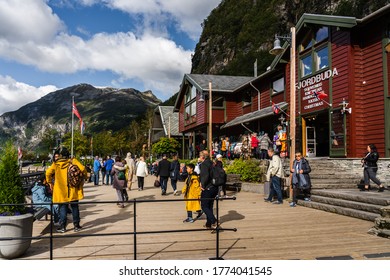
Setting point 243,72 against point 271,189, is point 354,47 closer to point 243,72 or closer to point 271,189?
point 271,189

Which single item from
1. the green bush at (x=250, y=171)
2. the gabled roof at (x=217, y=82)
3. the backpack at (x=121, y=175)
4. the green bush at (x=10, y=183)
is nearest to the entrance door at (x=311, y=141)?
the green bush at (x=250, y=171)

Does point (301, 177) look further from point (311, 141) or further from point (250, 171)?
point (311, 141)

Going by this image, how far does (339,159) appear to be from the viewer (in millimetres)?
15219

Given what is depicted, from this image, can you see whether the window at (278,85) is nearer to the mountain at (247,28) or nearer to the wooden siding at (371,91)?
the wooden siding at (371,91)

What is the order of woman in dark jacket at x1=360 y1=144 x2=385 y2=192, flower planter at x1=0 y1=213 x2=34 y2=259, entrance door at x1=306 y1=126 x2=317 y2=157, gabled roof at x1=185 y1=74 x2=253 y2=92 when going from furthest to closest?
gabled roof at x1=185 y1=74 x2=253 y2=92, entrance door at x1=306 y1=126 x2=317 y2=157, woman in dark jacket at x1=360 y1=144 x2=385 y2=192, flower planter at x1=0 y1=213 x2=34 y2=259

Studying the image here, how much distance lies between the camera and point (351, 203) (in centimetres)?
998

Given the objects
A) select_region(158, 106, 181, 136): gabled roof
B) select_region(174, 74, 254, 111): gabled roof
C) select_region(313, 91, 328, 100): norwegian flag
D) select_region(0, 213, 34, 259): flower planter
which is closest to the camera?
select_region(0, 213, 34, 259): flower planter

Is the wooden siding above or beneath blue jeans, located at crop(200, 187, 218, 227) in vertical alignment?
above

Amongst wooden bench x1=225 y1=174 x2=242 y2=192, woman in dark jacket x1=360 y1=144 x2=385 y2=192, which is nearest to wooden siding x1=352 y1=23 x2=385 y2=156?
woman in dark jacket x1=360 y1=144 x2=385 y2=192

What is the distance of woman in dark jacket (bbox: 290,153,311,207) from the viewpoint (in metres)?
11.7

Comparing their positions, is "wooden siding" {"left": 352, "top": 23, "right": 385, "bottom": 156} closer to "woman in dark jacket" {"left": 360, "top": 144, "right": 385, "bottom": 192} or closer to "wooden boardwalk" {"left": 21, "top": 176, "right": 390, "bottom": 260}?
"woman in dark jacket" {"left": 360, "top": 144, "right": 385, "bottom": 192}

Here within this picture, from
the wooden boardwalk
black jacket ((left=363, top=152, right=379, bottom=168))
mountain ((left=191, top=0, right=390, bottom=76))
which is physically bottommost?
the wooden boardwalk

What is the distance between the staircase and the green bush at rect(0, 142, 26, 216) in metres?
7.94

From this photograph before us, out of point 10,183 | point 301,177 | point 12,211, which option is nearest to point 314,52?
point 301,177
